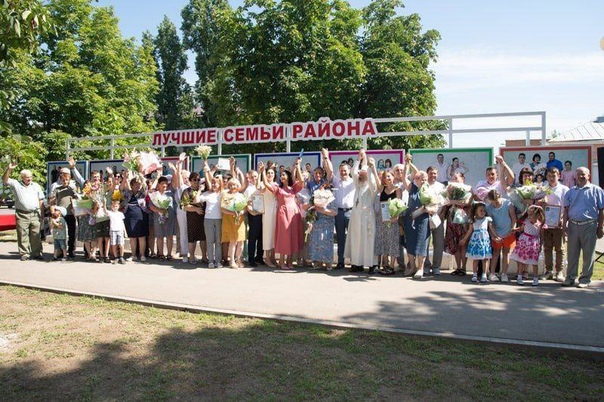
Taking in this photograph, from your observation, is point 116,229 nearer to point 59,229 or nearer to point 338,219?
point 59,229

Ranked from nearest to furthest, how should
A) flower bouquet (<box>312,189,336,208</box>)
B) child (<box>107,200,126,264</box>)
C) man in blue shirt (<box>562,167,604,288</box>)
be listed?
man in blue shirt (<box>562,167,604,288</box>)
flower bouquet (<box>312,189,336,208</box>)
child (<box>107,200,126,264</box>)

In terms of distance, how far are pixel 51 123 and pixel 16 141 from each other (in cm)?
2088

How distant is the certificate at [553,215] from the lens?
8.99m

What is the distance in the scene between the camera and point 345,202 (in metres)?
10.2

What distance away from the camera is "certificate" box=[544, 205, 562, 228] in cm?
899

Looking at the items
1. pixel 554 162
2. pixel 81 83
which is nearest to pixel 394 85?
pixel 81 83

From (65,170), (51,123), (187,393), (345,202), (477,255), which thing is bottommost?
(187,393)

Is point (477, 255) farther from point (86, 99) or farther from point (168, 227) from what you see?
point (86, 99)

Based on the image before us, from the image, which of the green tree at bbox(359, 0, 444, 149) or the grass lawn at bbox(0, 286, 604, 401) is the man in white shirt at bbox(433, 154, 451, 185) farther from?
the green tree at bbox(359, 0, 444, 149)

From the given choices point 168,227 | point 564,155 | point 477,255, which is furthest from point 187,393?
point 564,155

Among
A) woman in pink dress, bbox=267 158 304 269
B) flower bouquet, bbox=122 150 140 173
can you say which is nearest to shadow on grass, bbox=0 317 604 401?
woman in pink dress, bbox=267 158 304 269

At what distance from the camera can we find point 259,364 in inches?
192

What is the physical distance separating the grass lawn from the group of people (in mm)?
3971

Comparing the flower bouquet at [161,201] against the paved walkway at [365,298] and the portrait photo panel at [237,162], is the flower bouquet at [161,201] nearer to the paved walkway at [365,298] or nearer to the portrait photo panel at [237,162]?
the paved walkway at [365,298]
